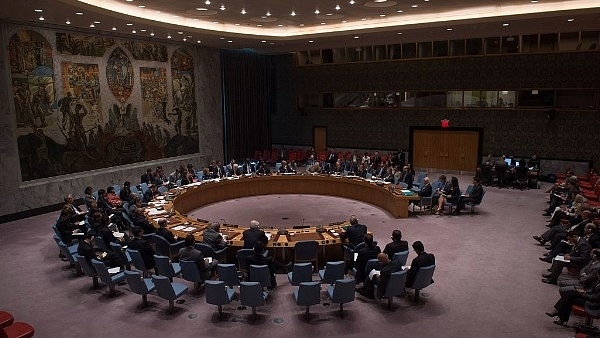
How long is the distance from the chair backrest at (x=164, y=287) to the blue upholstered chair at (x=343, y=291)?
8.95ft

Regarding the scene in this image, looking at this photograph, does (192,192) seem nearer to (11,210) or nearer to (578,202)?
(11,210)

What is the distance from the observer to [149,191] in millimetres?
13570

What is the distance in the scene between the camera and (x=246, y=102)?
2442 centimetres

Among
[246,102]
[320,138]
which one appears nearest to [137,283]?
[246,102]

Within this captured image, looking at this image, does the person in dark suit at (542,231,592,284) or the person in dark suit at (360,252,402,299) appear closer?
the person in dark suit at (360,252,402,299)

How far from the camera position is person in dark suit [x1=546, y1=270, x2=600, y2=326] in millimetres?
6715

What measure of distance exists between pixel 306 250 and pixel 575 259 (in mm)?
5202

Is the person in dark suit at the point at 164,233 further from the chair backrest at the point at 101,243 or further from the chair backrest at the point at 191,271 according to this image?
the chair backrest at the point at 191,271

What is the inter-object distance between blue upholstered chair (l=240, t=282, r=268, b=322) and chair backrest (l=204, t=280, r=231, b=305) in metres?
0.30

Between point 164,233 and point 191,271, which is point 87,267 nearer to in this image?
point 164,233

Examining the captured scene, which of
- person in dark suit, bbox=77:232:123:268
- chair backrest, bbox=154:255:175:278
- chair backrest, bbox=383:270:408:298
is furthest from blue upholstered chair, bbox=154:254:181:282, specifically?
chair backrest, bbox=383:270:408:298

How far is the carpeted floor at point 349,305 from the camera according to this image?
7.11 metres

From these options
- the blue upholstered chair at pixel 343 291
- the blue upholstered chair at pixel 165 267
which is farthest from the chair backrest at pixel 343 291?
the blue upholstered chair at pixel 165 267

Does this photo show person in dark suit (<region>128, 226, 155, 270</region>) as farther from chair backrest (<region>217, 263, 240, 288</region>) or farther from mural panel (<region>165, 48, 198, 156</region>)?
mural panel (<region>165, 48, 198, 156</region>)
